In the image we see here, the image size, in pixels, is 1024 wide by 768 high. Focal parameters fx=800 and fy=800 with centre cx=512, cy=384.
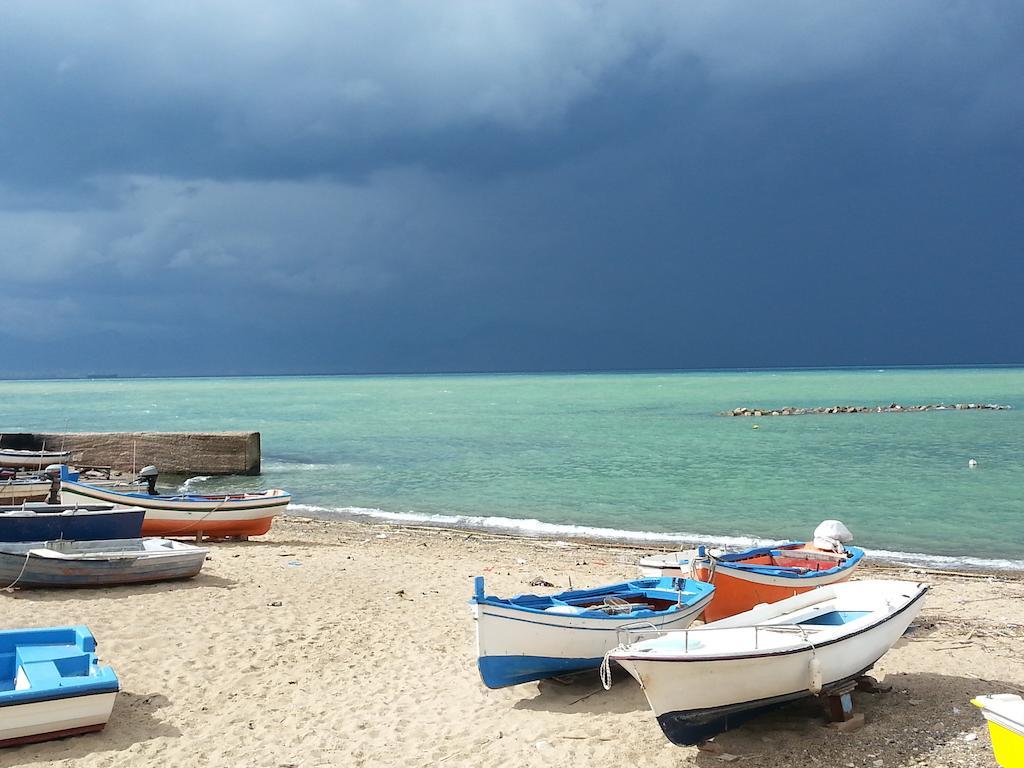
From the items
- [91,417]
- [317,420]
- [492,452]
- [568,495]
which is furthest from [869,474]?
[91,417]

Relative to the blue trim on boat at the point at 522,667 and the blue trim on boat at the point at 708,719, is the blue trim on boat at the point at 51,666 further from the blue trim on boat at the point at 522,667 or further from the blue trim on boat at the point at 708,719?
the blue trim on boat at the point at 708,719

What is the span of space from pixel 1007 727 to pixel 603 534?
1445 cm

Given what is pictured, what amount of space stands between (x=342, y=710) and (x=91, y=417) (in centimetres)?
6932

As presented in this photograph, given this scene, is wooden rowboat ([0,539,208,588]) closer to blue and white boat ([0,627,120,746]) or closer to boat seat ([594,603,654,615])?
blue and white boat ([0,627,120,746])

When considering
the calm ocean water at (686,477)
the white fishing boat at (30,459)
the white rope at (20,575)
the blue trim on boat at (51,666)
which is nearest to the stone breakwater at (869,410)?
the calm ocean water at (686,477)

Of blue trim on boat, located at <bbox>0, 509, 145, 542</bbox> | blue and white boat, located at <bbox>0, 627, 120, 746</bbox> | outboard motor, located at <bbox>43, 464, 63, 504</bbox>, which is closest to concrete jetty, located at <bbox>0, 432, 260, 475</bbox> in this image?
outboard motor, located at <bbox>43, 464, 63, 504</bbox>

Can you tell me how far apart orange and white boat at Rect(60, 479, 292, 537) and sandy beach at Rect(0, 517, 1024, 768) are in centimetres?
306

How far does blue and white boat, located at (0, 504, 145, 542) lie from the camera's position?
12031 mm

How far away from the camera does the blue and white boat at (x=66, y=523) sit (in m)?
12.0

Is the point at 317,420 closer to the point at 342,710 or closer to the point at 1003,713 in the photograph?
the point at 342,710

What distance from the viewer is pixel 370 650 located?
398 inches

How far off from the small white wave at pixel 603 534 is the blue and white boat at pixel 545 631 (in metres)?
7.58

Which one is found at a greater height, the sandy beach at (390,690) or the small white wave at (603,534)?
the sandy beach at (390,690)

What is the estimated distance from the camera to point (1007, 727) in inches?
214
